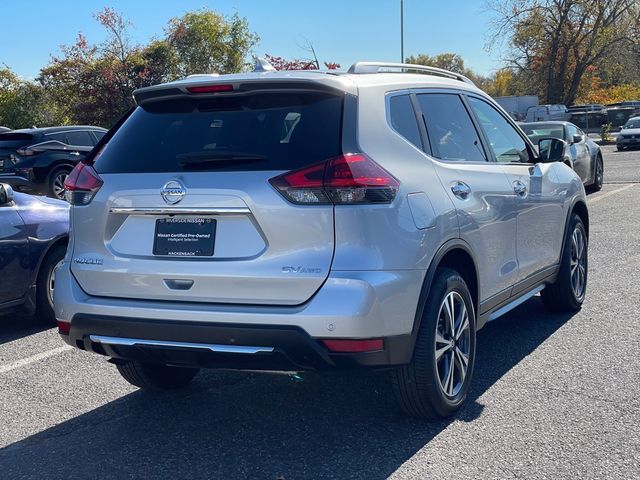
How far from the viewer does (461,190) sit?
4.45m

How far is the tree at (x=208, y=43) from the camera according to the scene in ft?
137

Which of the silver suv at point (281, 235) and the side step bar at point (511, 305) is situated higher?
the silver suv at point (281, 235)

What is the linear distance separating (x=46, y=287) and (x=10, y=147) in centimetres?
1003

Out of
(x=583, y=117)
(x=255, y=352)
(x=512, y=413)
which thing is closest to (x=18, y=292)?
(x=255, y=352)

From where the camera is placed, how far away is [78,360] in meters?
5.73

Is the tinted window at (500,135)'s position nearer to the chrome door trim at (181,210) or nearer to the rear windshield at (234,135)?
the rear windshield at (234,135)

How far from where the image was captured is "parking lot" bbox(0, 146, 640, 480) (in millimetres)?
3795

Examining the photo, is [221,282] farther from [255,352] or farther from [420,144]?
[420,144]

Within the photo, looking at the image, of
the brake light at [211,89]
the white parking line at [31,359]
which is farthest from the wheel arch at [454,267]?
the white parking line at [31,359]

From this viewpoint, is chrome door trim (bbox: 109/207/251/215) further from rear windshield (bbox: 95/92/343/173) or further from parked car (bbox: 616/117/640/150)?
parked car (bbox: 616/117/640/150)

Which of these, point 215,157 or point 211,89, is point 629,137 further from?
point 215,157

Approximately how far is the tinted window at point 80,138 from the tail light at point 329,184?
13.9m

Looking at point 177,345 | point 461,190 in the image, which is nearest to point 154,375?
point 177,345

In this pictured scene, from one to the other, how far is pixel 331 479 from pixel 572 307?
3.55 m
